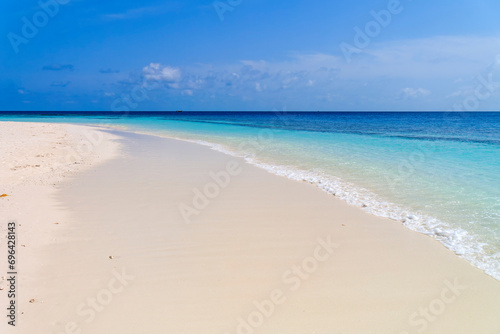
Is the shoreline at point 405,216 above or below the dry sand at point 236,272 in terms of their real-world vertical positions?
above

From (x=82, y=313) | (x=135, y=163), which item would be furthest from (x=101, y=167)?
(x=82, y=313)

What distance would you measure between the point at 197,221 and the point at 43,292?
2976 millimetres

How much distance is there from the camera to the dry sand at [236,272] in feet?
11.6

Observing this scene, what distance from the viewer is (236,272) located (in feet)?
14.8

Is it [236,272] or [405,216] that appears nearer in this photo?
[236,272]

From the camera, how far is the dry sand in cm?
354

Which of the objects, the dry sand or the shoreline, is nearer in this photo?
the dry sand

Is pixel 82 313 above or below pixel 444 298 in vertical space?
below

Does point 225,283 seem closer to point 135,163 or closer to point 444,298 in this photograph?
point 444,298

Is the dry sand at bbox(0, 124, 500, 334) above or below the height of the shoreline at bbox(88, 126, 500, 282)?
below

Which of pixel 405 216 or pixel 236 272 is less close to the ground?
pixel 405 216

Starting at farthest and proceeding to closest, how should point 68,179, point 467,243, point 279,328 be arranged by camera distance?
point 68,179 → point 467,243 → point 279,328

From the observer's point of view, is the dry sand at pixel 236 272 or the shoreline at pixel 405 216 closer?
the dry sand at pixel 236 272

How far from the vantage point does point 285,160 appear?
14.6 meters
